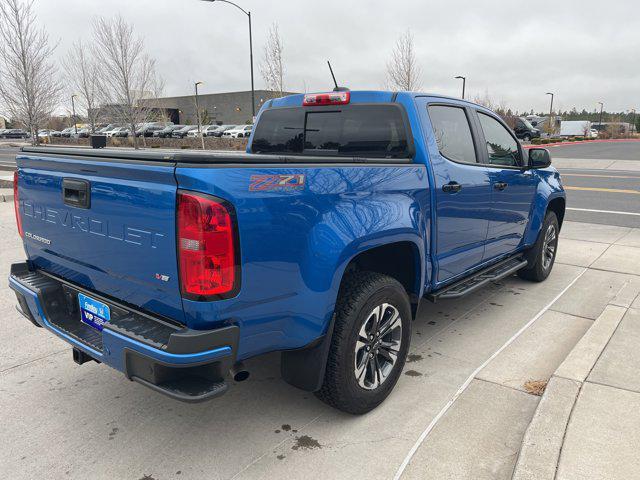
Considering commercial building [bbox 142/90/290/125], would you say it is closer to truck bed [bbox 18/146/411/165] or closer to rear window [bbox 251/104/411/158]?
rear window [bbox 251/104/411/158]

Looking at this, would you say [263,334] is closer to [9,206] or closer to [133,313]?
[133,313]

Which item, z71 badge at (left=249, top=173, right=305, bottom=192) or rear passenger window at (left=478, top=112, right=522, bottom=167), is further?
rear passenger window at (left=478, top=112, right=522, bottom=167)

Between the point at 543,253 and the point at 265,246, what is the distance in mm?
4373

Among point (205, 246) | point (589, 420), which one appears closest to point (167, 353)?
point (205, 246)

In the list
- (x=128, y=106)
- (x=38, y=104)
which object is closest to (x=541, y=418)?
(x=38, y=104)

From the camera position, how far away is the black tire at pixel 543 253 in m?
5.54

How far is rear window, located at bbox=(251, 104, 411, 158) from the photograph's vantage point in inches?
144

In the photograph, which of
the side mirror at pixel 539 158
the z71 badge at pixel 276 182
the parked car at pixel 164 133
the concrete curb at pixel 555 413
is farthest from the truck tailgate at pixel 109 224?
the parked car at pixel 164 133

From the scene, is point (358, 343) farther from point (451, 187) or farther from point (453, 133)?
point (453, 133)

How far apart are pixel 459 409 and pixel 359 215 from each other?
138 centimetres

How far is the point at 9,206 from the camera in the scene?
34.8 ft

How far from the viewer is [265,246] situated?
231 cm

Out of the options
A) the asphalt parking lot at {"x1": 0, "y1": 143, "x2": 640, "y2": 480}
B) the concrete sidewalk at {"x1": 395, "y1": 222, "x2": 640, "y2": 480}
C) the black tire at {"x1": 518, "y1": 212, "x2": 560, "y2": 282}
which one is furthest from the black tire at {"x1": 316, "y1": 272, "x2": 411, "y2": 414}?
the black tire at {"x1": 518, "y1": 212, "x2": 560, "y2": 282}

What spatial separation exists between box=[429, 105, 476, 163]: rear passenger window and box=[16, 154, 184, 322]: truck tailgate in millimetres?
2217
